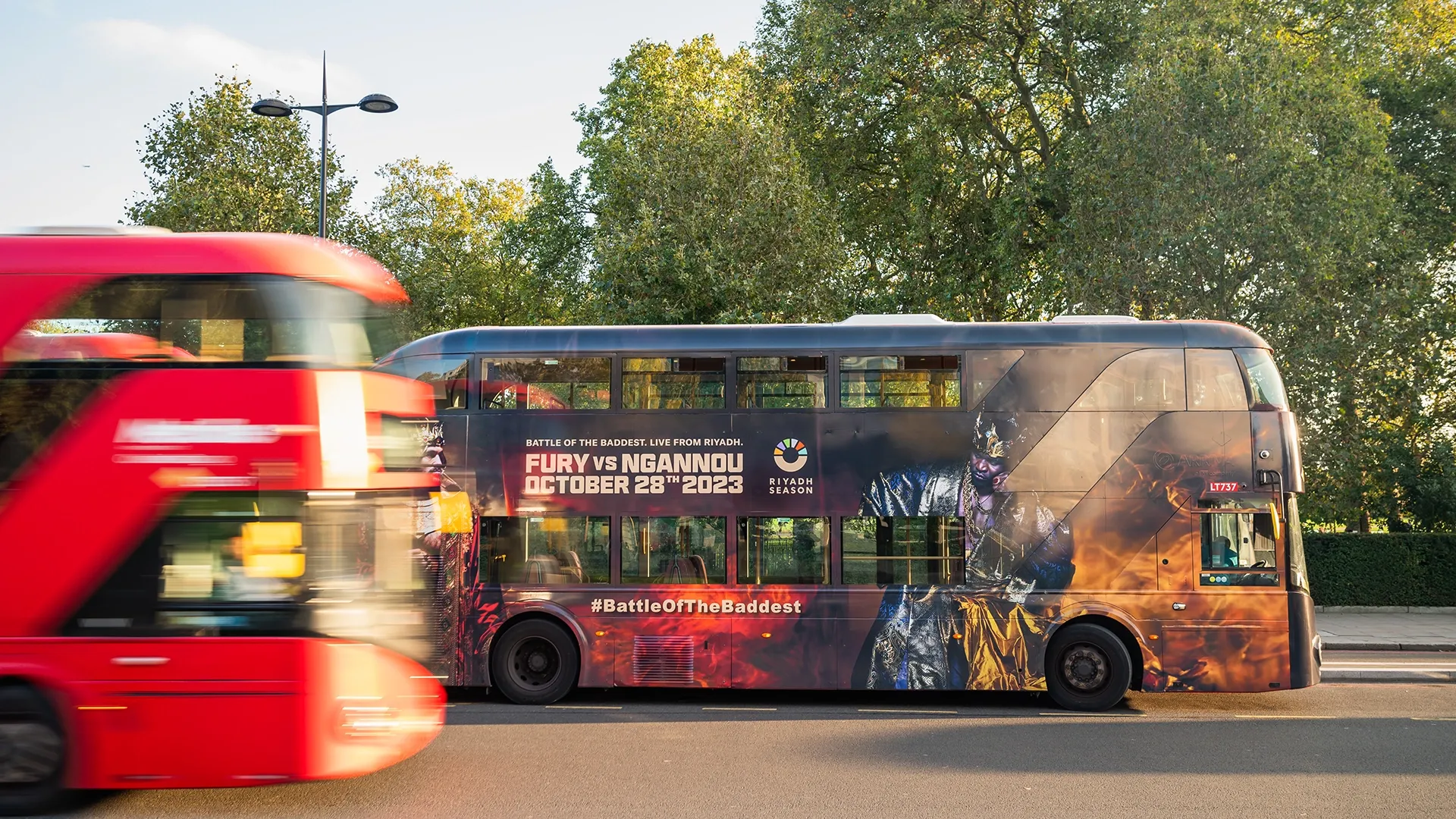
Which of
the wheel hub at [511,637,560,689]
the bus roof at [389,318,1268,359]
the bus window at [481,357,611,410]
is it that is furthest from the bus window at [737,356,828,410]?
the wheel hub at [511,637,560,689]

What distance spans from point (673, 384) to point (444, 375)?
2.38 m

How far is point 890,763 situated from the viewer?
814 centimetres

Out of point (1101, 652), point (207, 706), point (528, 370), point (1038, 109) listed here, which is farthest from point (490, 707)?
point (1038, 109)

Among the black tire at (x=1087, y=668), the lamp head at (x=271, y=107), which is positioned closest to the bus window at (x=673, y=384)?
the black tire at (x=1087, y=668)

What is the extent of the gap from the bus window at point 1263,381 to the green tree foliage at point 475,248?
24.8 m

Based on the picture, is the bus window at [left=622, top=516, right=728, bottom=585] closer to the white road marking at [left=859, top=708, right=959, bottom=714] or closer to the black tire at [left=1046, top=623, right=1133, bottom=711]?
the white road marking at [left=859, top=708, right=959, bottom=714]

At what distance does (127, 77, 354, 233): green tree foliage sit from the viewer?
2489 cm

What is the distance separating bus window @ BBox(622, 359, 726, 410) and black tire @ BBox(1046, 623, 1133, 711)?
13.6 feet

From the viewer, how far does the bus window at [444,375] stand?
11219 mm

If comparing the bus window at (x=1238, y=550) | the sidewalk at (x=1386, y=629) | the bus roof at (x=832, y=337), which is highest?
the bus roof at (x=832, y=337)

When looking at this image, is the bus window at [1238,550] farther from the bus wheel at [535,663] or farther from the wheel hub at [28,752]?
the wheel hub at [28,752]

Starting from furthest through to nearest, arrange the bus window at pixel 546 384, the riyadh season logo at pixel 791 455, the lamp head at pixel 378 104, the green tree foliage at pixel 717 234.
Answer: the green tree foliage at pixel 717 234
the lamp head at pixel 378 104
the bus window at pixel 546 384
the riyadh season logo at pixel 791 455

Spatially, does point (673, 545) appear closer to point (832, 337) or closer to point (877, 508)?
point (877, 508)

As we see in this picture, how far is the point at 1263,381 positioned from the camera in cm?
1072
